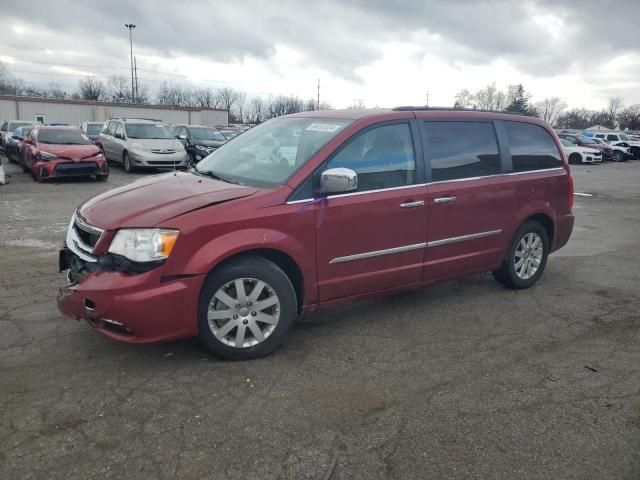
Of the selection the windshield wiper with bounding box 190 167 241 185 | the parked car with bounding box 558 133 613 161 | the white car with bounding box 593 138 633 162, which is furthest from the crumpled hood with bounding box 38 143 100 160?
the white car with bounding box 593 138 633 162

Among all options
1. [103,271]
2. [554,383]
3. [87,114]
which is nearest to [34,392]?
[103,271]

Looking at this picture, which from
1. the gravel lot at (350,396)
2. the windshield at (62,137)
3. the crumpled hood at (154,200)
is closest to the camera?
the gravel lot at (350,396)

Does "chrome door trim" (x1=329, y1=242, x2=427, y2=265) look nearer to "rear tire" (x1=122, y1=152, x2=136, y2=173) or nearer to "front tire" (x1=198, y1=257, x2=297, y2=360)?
"front tire" (x1=198, y1=257, x2=297, y2=360)

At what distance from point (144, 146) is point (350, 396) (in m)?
15.1

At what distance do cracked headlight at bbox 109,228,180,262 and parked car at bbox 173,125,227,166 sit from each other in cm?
1491

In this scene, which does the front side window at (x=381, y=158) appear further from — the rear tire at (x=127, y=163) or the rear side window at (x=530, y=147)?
the rear tire at (x=127, y=163)

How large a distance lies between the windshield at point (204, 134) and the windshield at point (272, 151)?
15536 millimetres

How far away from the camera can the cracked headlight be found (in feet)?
11.2

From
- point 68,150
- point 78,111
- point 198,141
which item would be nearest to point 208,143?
point 198,141

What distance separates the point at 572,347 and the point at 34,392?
3962 millimetres

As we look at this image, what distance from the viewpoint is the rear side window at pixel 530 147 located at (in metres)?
5.34

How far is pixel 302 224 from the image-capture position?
12.7ft

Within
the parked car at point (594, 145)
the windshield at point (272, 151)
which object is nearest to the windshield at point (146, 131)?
the windshield at point (272, 151)

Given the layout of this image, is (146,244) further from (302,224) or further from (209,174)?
(209,174)
